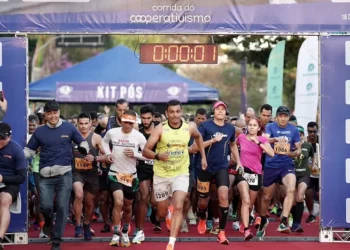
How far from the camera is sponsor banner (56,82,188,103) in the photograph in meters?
29.5

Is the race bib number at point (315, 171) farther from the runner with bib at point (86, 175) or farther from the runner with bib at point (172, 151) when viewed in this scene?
the runner with bib at point (172, 151)

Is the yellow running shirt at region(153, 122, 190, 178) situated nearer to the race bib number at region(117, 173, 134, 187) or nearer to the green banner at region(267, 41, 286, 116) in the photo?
the race bib number at region(117, 173, 134, 187)

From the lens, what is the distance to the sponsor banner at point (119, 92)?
29531 mm

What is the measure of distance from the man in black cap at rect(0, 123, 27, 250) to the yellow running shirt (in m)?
2.08

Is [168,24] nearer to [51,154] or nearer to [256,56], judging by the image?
[51,154]

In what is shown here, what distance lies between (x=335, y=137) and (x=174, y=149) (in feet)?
10.7

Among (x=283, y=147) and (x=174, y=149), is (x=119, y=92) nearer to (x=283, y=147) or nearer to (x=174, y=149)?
(x=283, y=147)

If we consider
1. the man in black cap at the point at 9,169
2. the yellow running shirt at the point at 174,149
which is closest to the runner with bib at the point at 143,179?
the yellow running shirt at the point at 174,149

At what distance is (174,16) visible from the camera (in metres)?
14.6

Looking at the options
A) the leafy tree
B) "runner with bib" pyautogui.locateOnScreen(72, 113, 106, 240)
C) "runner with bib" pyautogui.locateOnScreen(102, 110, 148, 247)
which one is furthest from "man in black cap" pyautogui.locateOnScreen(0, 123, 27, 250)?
the leafy tree

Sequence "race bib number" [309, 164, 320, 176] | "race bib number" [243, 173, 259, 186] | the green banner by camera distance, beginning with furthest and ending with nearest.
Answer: the green banner → "race bib number" [309, 164, 320, 176] → "race bib number" [243, 173, 259, 186]

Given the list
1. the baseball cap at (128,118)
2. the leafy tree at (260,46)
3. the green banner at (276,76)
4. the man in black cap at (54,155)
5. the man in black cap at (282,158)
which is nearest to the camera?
the man in black cap at (54,155)

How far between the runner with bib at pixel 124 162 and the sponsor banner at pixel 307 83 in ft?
26.9

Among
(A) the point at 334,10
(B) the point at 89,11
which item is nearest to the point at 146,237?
(B) the point at 89,11
